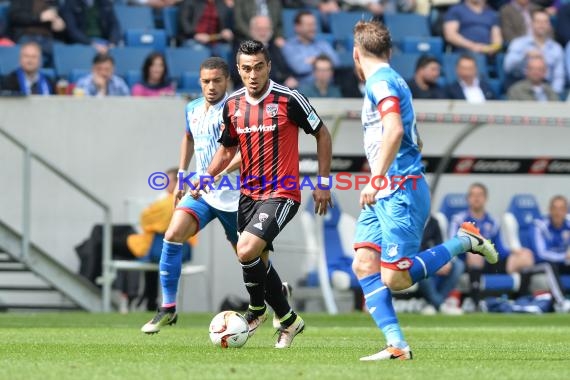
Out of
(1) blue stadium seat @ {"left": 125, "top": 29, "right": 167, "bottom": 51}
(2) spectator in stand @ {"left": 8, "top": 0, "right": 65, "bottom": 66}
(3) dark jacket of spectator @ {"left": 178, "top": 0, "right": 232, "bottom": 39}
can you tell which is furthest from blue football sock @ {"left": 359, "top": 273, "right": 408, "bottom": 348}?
(3) dark jacket of spectator @ {"left": 178, "top": 0, "right": 232, "bottom": 39}

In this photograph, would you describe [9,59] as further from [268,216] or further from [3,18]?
[268,216]

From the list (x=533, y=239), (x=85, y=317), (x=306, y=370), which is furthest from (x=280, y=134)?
(x=533, y=239)

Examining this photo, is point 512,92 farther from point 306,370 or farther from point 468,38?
point 306,370

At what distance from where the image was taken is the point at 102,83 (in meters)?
17.4

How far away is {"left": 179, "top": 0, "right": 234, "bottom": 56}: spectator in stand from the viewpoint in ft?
62.3

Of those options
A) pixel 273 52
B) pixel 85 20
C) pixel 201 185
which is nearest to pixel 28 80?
pixel 85 20

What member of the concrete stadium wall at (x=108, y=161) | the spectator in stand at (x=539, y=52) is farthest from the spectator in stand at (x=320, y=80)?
the spectator in stand at (x=539, y=52)

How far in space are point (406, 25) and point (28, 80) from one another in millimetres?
6329

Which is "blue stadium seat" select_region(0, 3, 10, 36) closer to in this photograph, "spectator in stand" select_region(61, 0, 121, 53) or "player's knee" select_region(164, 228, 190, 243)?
"spectator in stand" select_region(61, 0, 121, 53)

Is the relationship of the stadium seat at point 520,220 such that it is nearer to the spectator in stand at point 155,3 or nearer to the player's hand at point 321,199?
the spectator in stand at point 155,3

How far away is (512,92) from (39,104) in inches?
267

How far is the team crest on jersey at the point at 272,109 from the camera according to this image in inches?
364

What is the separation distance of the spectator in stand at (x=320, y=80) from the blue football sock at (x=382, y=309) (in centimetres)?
995

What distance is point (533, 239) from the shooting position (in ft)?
60.2
